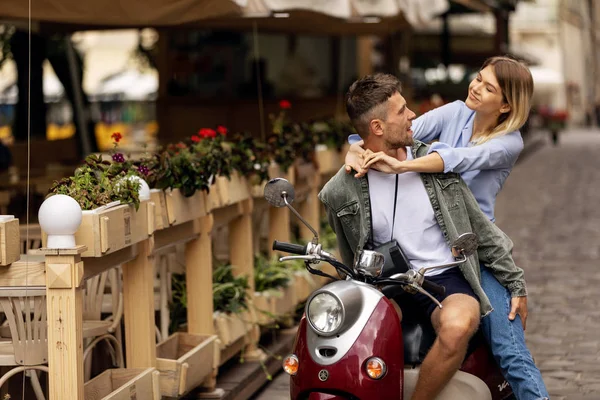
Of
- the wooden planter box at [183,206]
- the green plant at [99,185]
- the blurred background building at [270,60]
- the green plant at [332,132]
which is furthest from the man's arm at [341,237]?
the green plant at [332,132]

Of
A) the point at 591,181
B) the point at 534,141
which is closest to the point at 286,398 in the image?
the point at 591,181

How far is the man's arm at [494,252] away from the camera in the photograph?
4.68 meters

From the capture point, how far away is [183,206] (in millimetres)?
6238

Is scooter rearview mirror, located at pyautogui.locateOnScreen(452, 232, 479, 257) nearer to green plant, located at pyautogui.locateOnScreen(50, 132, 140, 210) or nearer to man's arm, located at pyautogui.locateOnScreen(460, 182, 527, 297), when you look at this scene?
man's arm, located at pyautogui.locateOnScreen(460, 182, 527, 297)

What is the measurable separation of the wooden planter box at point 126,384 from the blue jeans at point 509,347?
5.31 ft

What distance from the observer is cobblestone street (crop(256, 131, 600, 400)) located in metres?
7.41

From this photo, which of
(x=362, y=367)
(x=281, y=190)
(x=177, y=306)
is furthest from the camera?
(x=177, y=306)

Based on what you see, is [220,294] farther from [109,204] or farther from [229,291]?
[109,204]

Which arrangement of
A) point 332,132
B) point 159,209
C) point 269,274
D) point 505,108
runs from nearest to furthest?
1. point 505,108
2. point 159,209
3. point 269,274
4. point 332,132

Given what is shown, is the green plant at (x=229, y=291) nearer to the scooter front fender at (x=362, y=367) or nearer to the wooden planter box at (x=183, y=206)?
the wooden planter box at (x=183, y=206)

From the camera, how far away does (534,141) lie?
38406mm

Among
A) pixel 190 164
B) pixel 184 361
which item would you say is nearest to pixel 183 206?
pixel 190 164

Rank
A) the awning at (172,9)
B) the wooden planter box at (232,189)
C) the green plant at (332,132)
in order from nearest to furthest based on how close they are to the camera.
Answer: the wooden planter box at (232,189) → the awning at (172,9) → the green plant at (332,132)

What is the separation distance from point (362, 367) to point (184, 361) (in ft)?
6.50
